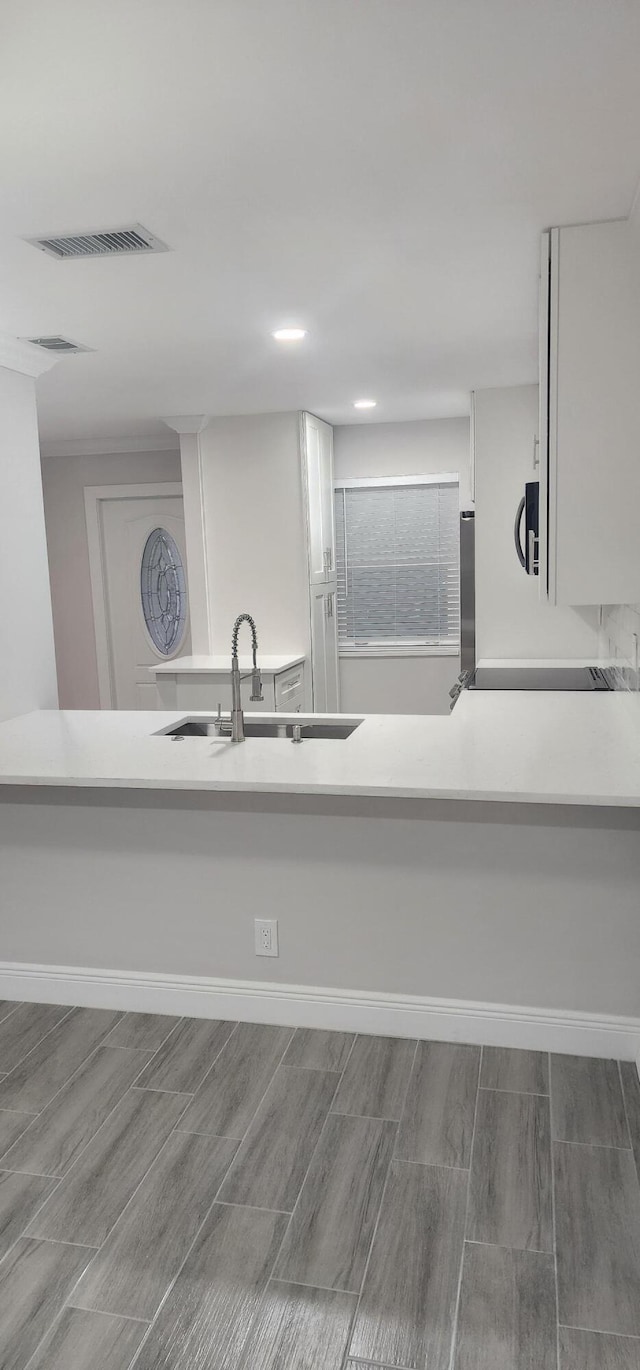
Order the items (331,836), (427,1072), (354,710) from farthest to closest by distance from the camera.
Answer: (354,710) → (331,836) → (427,1072)

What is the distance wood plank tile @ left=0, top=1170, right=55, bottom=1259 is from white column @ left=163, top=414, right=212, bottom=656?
367cm

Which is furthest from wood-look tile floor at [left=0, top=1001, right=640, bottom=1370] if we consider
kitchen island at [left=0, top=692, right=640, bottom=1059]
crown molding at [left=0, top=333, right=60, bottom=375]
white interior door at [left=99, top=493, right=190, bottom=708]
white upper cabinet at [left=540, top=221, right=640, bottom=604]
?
white interior door at [left=99, top=493, right=190, bottom=708]

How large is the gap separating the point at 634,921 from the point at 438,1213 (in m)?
0.93

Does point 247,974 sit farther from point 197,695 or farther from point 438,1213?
point 197,695

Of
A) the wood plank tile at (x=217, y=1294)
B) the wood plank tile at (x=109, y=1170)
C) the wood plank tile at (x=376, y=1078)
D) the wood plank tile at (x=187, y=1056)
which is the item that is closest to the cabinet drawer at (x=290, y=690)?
the wood plank tile at (x=187, y=1056)

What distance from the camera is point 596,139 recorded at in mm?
1833

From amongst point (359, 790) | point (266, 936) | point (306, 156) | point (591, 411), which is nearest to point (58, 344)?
point (306, 156)

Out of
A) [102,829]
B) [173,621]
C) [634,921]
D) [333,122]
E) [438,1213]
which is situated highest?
[333,122]

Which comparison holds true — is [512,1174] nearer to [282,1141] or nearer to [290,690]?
[282,1141]

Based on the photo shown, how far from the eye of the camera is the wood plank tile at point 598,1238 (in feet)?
5.42

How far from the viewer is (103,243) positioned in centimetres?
232

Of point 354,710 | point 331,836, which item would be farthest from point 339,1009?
point 354,710

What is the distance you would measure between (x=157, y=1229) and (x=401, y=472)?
497 cm

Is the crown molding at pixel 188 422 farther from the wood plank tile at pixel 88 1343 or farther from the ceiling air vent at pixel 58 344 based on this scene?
the wood plank tile at pixel 88 1343
